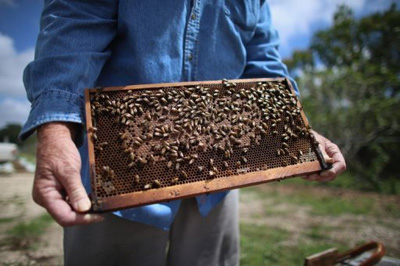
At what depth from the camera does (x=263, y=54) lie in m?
3.06

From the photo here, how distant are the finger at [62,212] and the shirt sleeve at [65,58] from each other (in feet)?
1.82

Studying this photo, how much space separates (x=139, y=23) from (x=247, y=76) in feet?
4.55

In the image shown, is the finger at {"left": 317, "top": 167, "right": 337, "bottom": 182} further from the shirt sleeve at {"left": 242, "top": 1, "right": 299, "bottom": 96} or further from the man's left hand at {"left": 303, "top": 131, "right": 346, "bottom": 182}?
the shirt sleeve at {"left": 242, "top": 1, "right": 299, "bottom": 96}

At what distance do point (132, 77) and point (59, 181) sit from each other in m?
1.13

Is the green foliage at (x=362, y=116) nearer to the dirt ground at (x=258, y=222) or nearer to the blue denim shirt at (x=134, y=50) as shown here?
the dirt ground at (x=258, y=222)

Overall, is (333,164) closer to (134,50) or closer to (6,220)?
(134,50)

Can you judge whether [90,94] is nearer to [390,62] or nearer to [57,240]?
[57,240]

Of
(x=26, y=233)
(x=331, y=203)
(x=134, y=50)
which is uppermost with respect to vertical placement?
(x=134, y=50)

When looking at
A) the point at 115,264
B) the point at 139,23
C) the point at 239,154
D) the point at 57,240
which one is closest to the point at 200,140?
the point at 239,154

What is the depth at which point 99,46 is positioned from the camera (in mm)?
2207

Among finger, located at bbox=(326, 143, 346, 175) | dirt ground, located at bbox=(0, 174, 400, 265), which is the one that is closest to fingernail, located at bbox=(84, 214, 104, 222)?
finger, located at bbox=(326, 143, 346, 175)

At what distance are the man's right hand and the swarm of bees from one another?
17 centimetres

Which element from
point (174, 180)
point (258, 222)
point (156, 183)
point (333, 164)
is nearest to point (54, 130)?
point (156, 183)

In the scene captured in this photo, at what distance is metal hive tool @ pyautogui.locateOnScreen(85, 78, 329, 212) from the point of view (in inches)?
71.8
